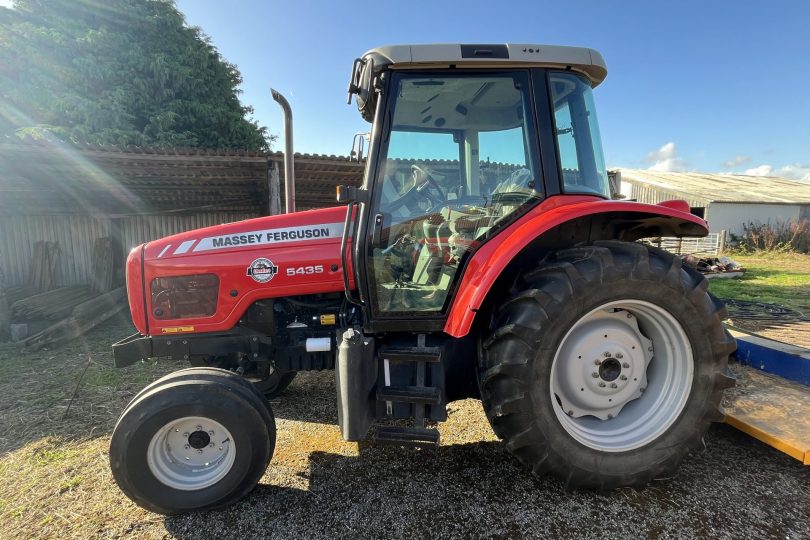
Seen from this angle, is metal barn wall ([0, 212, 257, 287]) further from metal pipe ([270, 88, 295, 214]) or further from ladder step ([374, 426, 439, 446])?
ladder step ([374, 426, 439, 446])

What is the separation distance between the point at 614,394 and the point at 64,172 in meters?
8.58

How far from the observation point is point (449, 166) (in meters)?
2.53

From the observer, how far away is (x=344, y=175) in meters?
8.12

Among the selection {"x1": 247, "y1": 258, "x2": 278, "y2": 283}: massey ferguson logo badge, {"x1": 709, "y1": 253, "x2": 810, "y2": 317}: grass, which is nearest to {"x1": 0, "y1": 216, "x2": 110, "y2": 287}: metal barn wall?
{"x1": 247, "y1": 258, "x2": 278, "y2": 283}: massey ferguson logo badge

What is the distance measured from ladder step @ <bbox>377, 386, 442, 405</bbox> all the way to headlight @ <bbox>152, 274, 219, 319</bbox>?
1.17 metres

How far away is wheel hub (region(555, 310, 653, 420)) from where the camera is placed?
227 centimetres

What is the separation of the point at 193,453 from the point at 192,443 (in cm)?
8

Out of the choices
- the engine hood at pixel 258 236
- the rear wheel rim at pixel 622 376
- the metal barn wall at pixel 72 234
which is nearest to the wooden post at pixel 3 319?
the metal barn wall at pixel 72 234

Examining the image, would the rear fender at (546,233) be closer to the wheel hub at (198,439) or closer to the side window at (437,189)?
the side window at (437,189)

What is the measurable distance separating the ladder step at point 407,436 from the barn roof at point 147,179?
5.82 meters

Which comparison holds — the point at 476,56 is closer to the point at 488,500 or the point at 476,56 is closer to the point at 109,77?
the point at 488,500

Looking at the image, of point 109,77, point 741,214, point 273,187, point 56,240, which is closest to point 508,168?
point 273,187

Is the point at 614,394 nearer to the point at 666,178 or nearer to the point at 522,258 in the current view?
the point at 522,258

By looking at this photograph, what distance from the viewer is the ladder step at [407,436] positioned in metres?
2.15
